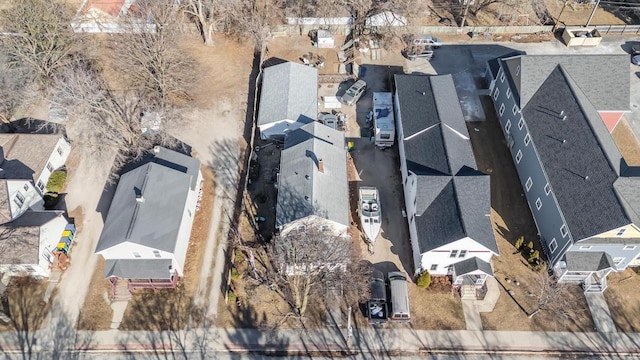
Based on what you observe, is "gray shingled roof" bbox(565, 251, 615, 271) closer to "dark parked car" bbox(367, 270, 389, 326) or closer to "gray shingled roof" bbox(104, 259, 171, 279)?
"dark parked car" bbox(367, 270, 389, 326)

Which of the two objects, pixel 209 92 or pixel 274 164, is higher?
pixel 209 92

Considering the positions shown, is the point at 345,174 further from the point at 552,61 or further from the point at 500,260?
the point at 552,61

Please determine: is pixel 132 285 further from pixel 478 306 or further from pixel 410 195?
pixel 478 306

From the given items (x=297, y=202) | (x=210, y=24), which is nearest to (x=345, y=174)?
(x=297, y=202)

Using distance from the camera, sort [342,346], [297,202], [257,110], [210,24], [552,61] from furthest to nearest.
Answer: [210,24] → [257,110] → [552,61] → [297,202] → [342,346]

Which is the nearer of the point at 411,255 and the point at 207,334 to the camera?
the point at 207,334

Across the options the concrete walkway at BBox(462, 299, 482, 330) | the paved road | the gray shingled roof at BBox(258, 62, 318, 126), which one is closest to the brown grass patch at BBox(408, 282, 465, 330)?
the concrete walkway at BBox(462, 299, 482, 330)

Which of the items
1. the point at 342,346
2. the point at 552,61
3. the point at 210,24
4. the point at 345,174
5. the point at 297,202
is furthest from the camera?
the point at 210,24

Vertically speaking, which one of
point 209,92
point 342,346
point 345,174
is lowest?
point 342,346
